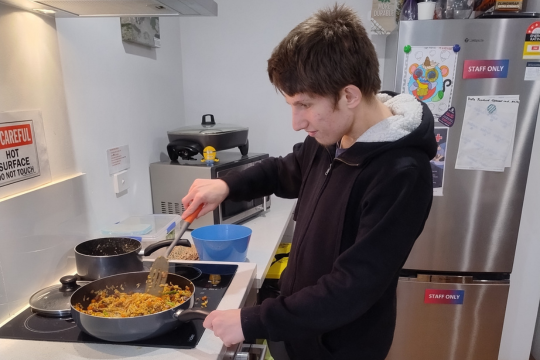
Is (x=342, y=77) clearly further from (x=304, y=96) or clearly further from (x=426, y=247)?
(x=426, y=247)

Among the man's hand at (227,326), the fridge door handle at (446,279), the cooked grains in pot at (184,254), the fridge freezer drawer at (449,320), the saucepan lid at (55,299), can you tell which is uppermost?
the man's hand at (227,326)

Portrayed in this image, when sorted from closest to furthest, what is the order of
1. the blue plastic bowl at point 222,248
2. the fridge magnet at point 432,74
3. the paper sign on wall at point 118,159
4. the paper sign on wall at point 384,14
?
the blue plastic bowl at point 222,248 < the paper sign on wall at point 118,159 < the fridge magnet at point 432,74 < the paper sign on wall at point 384,14

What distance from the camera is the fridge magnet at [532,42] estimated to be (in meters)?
1.40

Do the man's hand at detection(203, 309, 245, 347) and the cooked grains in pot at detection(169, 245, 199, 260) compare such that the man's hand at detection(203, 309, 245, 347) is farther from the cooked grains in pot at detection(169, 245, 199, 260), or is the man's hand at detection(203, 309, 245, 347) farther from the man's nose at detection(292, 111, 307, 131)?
the cooked grains in pot at detection(169, 245, 199, 260)

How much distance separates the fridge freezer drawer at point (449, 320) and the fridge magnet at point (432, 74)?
0.75m

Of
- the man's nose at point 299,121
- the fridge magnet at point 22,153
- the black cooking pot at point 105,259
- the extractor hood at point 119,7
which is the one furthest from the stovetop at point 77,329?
the extractor hood at point 119,7

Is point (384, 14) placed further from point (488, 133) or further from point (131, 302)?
point (131, 302)

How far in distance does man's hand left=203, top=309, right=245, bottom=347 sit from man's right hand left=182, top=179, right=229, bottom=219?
35cm

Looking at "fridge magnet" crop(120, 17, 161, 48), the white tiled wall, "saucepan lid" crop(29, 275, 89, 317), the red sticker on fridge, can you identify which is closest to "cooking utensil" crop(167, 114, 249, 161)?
"fridge magnet" crop(120, 17, 161, 48)

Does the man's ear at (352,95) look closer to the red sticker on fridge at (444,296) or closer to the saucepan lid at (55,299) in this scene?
the saucepan lid at (55,299)

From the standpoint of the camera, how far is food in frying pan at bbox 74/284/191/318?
826 mm

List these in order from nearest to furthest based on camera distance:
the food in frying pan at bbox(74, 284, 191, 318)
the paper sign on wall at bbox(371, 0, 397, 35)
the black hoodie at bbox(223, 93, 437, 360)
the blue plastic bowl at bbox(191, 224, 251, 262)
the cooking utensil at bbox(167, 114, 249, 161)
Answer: the black hoodie at bbox(223, 93, 437, 360)
the food in frying pan at bbox(74, 284, 191, 318)
the blue plastic bowl at bbox(191, 224, 251, 262)
the cooking utensil at bbox(167, 114, 249, 161)
the paper sign on wall at bbox(371, 0, 397, 35)

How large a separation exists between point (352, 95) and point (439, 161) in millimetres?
956

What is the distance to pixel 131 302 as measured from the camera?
86 cm
